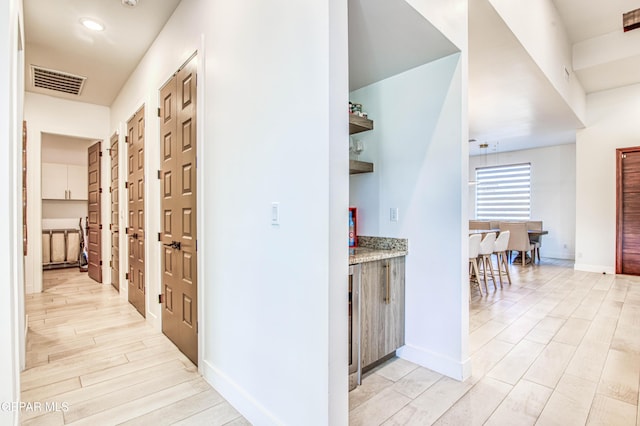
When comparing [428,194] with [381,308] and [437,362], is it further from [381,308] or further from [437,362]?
[437,362]

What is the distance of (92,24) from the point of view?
10.1ft

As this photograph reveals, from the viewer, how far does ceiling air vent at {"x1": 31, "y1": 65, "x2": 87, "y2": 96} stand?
4.04 m

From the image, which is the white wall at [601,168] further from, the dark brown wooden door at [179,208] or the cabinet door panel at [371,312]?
the dark brown wooden door at [179,208]

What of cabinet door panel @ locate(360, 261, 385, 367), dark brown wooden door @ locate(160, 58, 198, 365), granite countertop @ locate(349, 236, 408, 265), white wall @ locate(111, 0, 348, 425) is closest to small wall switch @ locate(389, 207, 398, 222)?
granite countertop @ locate(349, 236, 408, 265)

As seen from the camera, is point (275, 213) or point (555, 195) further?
point (555, 195)

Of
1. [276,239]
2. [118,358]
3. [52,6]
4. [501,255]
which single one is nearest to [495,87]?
[501,255]

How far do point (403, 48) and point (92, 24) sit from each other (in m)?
2.97

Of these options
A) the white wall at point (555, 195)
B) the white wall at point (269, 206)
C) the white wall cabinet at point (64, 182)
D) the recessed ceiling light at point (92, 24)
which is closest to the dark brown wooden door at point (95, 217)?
the white wall cabinet at point (64, 182)

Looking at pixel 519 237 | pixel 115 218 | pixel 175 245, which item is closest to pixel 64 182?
pixel 115 218

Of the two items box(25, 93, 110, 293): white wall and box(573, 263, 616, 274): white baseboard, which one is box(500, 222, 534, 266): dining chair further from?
box(25, 93, 110, 293): white wall

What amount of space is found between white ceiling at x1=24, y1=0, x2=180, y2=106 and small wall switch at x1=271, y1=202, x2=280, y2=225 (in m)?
2.36

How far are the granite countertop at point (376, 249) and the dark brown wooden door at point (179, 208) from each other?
1.25m

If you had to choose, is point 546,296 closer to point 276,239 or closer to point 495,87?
point 495,87

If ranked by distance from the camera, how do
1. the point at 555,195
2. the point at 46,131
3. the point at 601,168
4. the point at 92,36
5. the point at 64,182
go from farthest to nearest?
the point at 555,195
the point at 64,182
the point at 601,168
the point at 46,131
the point at 92,36
